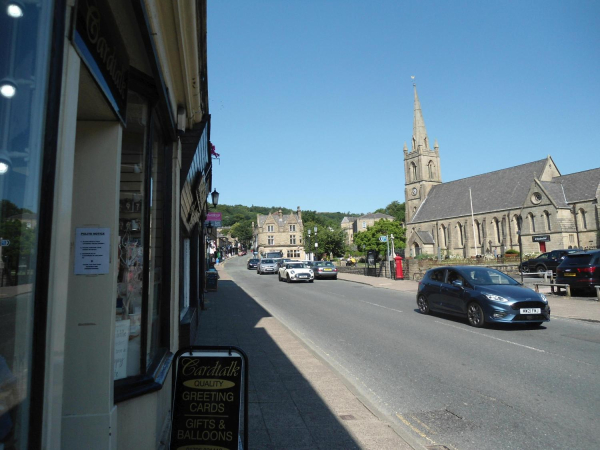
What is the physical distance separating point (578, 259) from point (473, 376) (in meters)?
13.1

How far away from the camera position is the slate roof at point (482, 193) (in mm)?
64188

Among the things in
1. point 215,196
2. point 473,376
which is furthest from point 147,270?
point 215,196

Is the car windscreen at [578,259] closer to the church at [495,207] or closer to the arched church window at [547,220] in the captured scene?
the church at [495,207]

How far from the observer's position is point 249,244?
487 feet

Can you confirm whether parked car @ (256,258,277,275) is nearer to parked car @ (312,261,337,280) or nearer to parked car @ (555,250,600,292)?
parked car @ (312,261,337,280)

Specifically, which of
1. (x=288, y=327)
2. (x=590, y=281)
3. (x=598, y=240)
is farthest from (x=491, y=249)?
(x=288, y=327)

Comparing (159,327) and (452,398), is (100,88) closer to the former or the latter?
(159,327)

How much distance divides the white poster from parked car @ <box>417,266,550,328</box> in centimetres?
870

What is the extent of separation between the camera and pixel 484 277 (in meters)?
11.1

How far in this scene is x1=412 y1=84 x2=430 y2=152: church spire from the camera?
83.4 metres

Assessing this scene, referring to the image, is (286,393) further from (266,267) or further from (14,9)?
(266,267)

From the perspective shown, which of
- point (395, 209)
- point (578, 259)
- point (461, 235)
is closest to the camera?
point (578, 259)

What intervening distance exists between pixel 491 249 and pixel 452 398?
215ft

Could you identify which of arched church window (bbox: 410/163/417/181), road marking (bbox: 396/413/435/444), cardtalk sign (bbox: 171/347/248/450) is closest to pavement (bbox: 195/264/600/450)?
road marking (bbox: 396/413/435/444)
